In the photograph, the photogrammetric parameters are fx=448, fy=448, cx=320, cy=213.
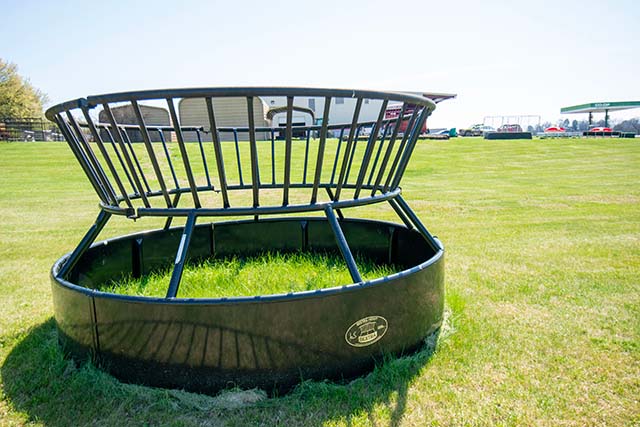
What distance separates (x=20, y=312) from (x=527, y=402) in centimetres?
268

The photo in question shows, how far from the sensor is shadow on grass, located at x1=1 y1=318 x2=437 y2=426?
155 cm

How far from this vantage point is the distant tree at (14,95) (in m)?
30.5

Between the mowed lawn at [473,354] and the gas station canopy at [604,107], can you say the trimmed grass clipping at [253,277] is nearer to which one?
the mowed lawn at [473,354]

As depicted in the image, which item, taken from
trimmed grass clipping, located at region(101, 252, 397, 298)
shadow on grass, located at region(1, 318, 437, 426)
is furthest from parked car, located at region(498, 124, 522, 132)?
shadow on grass, located at region(1, 318, 437, 426)

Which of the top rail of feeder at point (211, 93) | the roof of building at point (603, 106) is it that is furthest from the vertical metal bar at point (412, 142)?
the roof of building at point (603, 106)

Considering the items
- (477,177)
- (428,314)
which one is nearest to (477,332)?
(428,314)

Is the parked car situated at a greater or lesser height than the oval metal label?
greater

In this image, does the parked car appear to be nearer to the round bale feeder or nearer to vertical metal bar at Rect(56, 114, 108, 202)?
the round bale feeder

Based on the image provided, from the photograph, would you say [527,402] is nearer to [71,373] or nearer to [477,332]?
[477,332]

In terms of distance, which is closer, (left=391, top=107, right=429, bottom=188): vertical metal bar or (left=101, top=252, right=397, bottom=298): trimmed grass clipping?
(left=391, top=107, right=429, bottom=188): vertical metal bar

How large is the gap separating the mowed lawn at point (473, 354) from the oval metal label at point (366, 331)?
0.41 feet

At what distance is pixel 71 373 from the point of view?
184cm

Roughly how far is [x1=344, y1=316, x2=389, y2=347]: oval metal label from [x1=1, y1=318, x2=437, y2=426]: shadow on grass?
0.12 m

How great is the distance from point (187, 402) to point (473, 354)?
4.04ft
